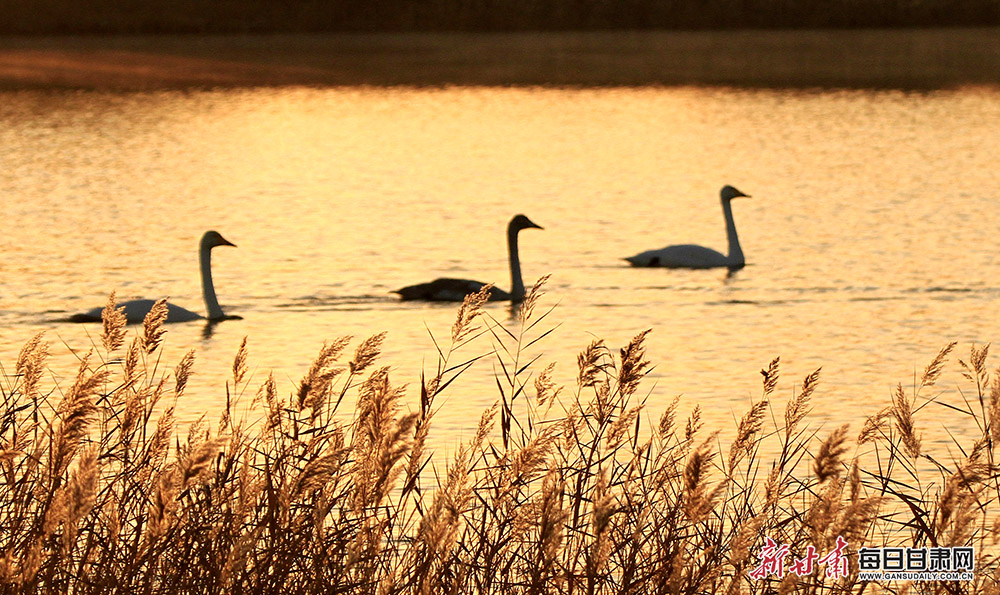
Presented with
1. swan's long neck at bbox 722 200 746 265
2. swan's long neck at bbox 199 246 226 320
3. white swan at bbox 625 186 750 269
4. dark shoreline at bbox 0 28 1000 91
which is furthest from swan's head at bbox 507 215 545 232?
dark shoreline at bbox 0 28 1000 91

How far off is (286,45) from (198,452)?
233ft

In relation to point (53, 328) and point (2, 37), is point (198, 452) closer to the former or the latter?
point (53, 328)

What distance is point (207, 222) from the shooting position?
22.5 meters

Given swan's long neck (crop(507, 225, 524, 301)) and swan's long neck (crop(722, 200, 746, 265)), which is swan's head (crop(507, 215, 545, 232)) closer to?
swan's long neck (crop(507, 225, 524, 301))

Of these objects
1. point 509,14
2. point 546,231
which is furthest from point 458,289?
point 509,14

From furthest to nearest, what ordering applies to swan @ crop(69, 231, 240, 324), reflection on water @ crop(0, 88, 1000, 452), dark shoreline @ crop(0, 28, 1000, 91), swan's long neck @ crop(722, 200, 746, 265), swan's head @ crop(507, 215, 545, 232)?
dark shoreline @ crop(0, 28, 1000, 91) < swan's long neck @ crop(722, 200, 746, 265) < swan's head @ crop(507, 215, 545, 232) < swan @ crop(69, 231, 240, 324) < reflection on water @ crop(0, 88, 1000, 452)

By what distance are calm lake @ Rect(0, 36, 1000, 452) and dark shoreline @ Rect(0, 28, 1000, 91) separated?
1028cm

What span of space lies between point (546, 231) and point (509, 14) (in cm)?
5355

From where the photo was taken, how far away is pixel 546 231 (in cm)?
2141

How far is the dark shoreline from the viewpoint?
5319cm

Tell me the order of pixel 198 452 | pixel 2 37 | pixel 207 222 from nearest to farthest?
1. pixel 198 452
2. pixel 207 222
3. pixel 2 37

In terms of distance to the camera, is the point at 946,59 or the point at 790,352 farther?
the point at 946,59

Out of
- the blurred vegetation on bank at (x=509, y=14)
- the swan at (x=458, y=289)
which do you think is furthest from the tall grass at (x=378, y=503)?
the blurred vegetation on bank at (x=509, y=14)

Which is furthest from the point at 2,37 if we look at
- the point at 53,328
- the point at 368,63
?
the point at 53,328
